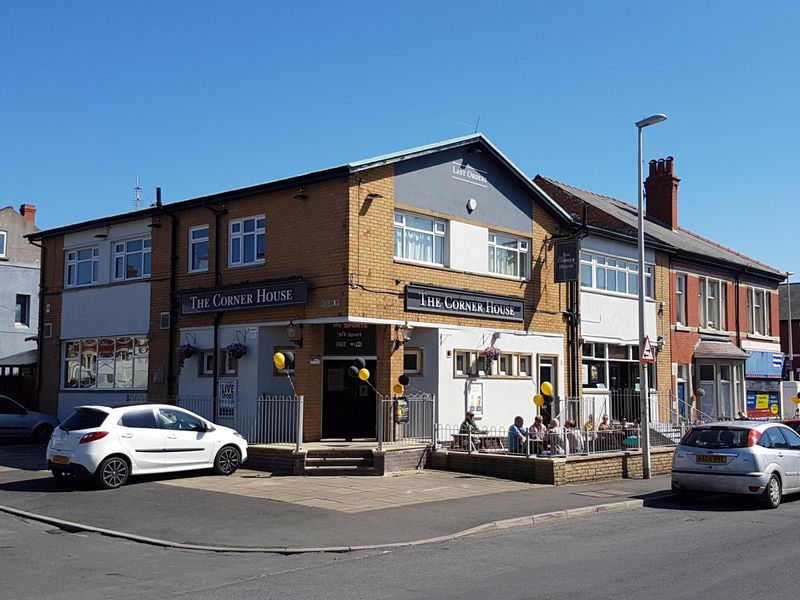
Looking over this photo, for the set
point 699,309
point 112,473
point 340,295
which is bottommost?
point 112,473

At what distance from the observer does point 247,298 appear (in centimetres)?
2067

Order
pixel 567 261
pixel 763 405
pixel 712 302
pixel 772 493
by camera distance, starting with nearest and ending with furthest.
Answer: pixel 772 493 → pixel 567 261 → pixel 712 302 → pixel 763 405

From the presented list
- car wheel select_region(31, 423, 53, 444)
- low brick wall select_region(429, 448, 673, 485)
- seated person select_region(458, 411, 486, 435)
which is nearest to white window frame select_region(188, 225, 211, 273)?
car wheel select_region(31, 423, 53, 444)

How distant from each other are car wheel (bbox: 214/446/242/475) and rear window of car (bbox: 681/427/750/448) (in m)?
8.93

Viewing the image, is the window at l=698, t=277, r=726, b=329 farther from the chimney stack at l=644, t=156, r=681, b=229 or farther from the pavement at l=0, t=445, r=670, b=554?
the pavement at l=0, t=445, r=670, b=554

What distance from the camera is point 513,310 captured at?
897 inches

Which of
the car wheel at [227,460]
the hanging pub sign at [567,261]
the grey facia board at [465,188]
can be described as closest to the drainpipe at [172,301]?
the car wheel at [227,460]

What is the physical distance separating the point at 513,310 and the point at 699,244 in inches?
571

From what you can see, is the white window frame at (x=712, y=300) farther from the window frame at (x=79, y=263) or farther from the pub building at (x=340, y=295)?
the window frame at (x=79, y=263)

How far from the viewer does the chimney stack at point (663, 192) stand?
111 feet

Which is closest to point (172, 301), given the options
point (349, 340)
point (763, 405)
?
point (349, 340)

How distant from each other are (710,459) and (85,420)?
37.4 ft

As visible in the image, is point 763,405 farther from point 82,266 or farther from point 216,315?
point 82,266

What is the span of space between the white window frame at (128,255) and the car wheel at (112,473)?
29.3ft
